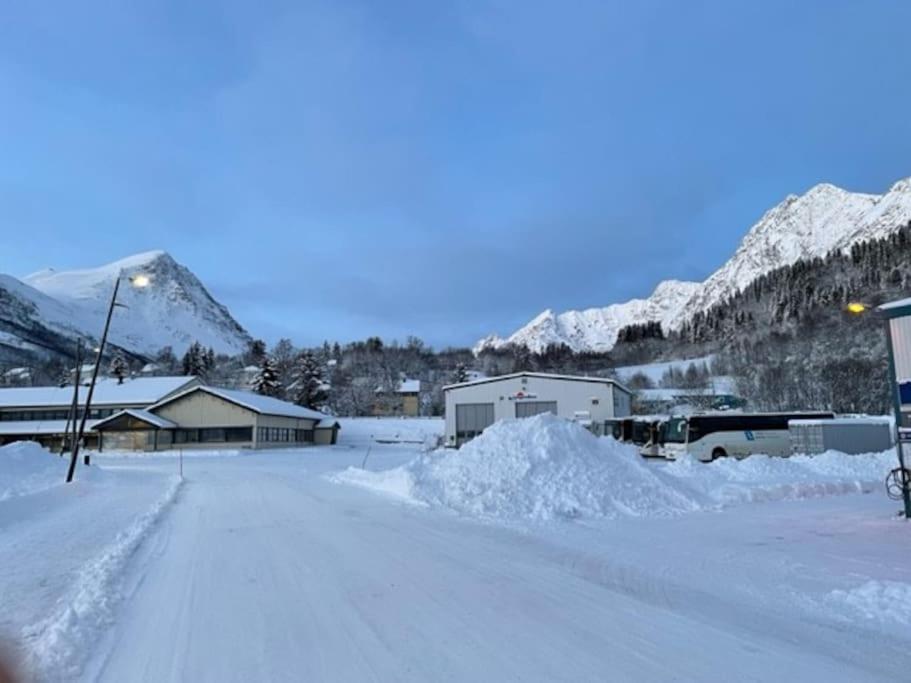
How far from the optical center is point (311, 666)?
4727mm

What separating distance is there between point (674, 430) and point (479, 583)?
32.6m

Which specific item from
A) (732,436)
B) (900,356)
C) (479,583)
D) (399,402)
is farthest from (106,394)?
(900,356)

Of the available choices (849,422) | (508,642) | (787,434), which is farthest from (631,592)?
(787,434)

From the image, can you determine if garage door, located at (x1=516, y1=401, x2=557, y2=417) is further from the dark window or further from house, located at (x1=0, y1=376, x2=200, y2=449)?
house, located at (x1=0, y1=376, x2=200, y2=449)

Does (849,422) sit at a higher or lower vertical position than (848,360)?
lower

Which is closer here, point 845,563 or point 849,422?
point 845,563

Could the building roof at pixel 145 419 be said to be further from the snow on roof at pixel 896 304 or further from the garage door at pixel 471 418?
the snow on roof at pixel 896 304

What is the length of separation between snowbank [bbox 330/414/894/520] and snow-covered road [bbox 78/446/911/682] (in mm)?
2097

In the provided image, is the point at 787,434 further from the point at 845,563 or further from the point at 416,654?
the point at 416,654

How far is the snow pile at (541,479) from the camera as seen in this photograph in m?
14.2

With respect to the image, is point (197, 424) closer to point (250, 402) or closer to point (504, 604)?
point (250, 402)

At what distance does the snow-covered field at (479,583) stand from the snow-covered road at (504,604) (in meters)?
0.03

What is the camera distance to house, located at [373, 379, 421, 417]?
119625mm

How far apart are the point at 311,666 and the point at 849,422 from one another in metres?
33.8
